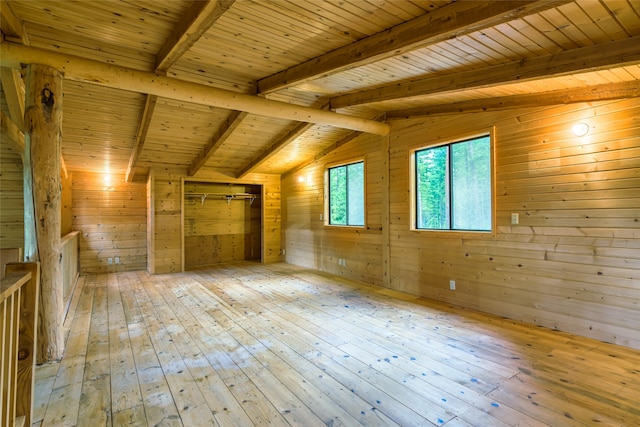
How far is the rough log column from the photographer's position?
8.81 ft

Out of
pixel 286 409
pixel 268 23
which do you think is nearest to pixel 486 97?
pixel 268 23

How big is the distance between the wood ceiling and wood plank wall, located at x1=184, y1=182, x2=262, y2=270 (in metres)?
2.80

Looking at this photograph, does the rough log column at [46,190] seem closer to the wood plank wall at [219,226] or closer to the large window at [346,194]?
the large window at [346,194]

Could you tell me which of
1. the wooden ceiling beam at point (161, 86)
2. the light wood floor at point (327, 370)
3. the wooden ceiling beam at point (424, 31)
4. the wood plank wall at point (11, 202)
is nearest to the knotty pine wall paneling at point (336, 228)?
the wooden ceiling beam at point (161, 86)

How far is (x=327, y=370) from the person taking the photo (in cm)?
251

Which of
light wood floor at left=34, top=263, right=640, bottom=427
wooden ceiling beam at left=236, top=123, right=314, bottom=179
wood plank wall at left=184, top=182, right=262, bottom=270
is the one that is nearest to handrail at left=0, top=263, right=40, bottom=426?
light wood floor at left=34, top=263, right=640, bottom=427

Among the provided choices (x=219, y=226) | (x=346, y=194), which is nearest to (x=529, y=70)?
(x=346, y=194)

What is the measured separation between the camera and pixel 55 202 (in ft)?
9.13

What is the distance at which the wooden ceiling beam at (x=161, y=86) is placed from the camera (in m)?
2.75

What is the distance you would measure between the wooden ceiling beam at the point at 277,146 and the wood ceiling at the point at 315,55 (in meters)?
0.15

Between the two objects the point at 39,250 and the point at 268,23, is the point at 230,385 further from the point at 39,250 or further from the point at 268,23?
the point at 268,23

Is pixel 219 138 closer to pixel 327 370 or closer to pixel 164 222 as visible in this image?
pixel 164 222

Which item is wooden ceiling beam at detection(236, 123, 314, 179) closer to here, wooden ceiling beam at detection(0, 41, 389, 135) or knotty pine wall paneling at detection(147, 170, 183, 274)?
wooden ceiling beam at detection(0, 41, 389, 135)

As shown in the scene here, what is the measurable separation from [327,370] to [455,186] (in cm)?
303
